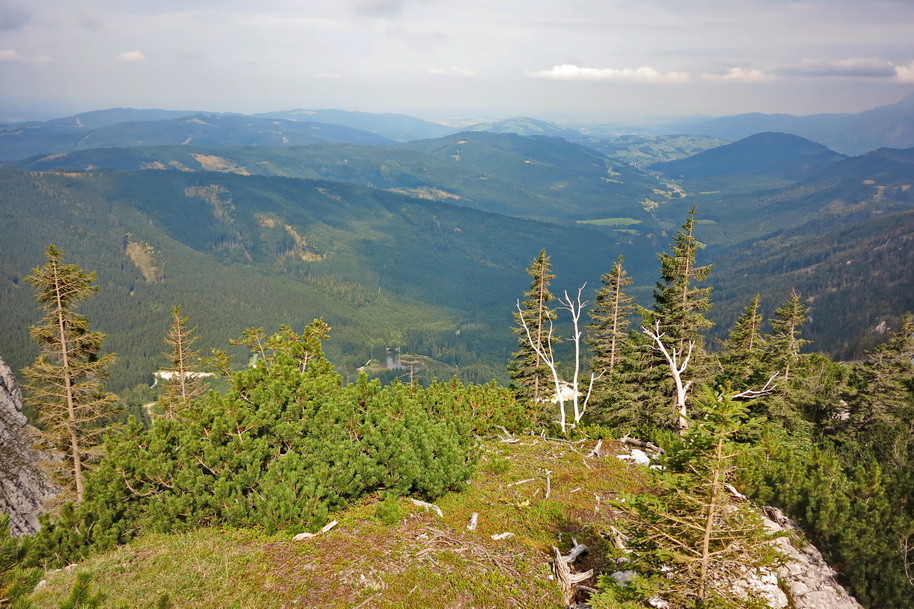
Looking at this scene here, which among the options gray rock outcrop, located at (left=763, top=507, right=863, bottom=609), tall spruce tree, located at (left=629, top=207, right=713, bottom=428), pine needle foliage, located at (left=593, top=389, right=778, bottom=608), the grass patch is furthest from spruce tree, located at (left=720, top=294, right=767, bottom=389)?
pine needle foliage, located at (left=593, top=389, right=778, bottom=608)

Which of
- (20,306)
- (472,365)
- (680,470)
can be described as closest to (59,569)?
(680,470)

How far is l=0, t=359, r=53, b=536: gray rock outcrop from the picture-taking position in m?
36.6

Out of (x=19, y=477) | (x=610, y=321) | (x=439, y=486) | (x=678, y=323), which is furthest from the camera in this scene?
(x=19, y=477)

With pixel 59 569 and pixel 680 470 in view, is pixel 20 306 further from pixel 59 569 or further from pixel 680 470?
pixel 680 470

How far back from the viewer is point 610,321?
40.9 m

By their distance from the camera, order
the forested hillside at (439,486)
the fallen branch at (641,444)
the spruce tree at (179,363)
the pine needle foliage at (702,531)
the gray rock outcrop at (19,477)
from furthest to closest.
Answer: the gray rock outcrop at (19,477), the spruce tree at (179,363), the fallen branch at (641,444), the forested hillside at (439,486), the pine needle foliage at (702,531)

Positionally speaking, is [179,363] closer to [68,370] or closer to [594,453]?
[68,370]

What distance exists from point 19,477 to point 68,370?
27.2 m

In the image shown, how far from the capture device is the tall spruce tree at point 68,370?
77.9ft

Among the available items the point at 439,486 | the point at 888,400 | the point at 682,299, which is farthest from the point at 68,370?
the point at 888,400

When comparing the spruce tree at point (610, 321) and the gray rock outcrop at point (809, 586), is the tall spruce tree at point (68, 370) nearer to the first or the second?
the gray rock outcrop at point (809, 586)

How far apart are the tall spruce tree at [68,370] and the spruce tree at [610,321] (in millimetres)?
34025

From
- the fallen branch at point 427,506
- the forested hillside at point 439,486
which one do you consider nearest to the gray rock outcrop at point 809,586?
the forested hillside at point 439,486

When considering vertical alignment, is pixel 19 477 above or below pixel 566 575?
below
